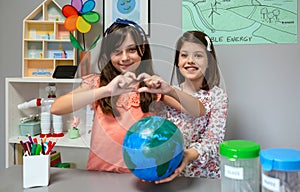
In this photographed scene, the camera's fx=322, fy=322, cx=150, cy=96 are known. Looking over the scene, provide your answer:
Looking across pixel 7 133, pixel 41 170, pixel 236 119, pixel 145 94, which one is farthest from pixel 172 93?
pixel 7 133

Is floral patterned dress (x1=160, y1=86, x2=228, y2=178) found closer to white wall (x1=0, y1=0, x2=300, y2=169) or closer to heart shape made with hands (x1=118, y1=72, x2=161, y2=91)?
heart shape made with hands (x1=118, y1=72, x2=161, y2=91)

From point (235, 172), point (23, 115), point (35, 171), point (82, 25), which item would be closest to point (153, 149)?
point (235, 172)

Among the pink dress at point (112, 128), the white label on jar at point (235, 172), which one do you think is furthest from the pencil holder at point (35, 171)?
the white label on jar at point (235, 172)

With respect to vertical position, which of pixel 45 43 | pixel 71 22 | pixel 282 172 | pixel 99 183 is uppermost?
pixel 71 22

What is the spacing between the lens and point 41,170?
82 cm

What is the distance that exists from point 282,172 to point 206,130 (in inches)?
18.5

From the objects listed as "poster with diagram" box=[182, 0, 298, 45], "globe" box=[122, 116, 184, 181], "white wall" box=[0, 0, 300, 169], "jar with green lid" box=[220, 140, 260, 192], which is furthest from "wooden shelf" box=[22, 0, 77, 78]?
"jar with green lid" box=[220, 140, 260, 192]

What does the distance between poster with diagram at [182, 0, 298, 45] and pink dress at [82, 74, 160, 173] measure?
3.14 ft

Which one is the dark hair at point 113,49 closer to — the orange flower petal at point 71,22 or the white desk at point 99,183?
the white desk at point 99,183

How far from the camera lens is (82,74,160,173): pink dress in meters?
0.88

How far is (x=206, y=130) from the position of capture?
3.49ft

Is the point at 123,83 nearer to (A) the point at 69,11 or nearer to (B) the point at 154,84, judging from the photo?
(B) the point at 154,84

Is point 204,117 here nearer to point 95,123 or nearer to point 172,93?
point 172,93

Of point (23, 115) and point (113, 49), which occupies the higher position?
point (113, 49)
